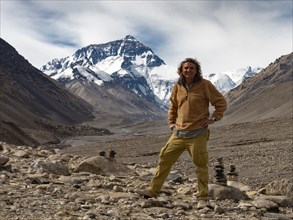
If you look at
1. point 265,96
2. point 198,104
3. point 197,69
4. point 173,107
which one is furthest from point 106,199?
point 265,96

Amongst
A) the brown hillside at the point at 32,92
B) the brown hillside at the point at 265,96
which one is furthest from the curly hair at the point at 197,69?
the brown hillside at the point at 32,92

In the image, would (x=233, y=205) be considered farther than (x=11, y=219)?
Yes

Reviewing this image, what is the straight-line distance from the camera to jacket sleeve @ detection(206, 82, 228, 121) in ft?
27.0

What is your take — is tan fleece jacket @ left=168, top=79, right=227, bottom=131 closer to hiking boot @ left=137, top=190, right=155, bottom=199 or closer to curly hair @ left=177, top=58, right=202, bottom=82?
curly hair @ left=177, top=58, right=202, bottom=82

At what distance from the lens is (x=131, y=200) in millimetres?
8102

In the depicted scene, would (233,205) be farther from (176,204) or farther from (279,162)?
(279,162)

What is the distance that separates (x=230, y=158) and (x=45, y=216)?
2216 centimetres

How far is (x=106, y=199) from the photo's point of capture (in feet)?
26.2

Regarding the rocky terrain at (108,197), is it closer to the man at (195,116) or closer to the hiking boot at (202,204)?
the hiking boot at (202,204)

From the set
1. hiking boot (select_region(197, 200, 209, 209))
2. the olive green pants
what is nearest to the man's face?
the olive green pants

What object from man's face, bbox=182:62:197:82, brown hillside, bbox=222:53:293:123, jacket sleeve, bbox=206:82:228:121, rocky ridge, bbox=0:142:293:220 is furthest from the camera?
brown hillside, bbox=222:53:293:123

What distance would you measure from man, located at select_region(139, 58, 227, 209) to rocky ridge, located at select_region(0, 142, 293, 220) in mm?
672

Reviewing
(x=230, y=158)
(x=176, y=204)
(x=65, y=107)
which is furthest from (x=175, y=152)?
(x=65, y=107)

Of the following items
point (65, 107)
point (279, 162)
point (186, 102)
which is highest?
point (65, 107)
